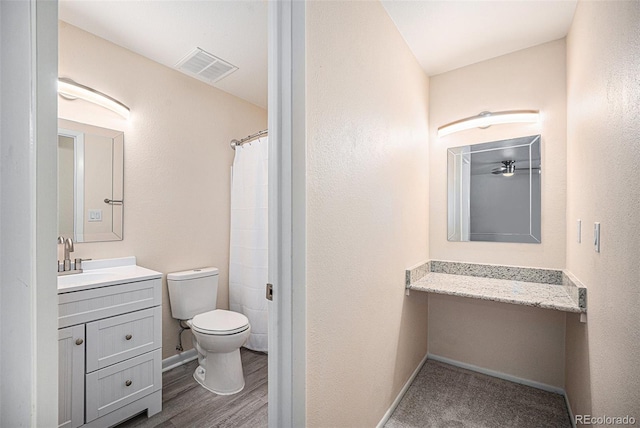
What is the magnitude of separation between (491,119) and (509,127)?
0.17m

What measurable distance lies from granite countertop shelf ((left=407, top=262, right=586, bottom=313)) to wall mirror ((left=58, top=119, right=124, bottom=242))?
209 centimetres

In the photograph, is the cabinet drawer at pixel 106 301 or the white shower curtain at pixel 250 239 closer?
the cabinet drawer at pixel 106 301

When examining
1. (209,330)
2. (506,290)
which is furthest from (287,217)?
(506,290)

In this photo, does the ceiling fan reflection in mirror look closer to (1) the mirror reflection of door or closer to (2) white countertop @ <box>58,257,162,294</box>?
(2) white countertop @ <box>58,257,162,294</box>

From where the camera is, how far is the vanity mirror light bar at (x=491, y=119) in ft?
6.73

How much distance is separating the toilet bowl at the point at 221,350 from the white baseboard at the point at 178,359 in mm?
309

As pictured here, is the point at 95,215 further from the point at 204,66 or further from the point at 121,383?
the point at 204,66

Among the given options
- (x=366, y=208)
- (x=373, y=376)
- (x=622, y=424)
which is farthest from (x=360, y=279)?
(x=622, y=424)

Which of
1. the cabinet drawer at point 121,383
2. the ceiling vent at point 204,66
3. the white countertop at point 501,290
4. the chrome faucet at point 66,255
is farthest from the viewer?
the ceiling vent at point 204,66

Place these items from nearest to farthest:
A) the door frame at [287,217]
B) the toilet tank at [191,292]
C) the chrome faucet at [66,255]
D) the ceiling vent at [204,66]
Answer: the door frame at [287,217] → the chrome faucet at [66,255] → the ceiling vent at [204,66] → the toilet tank at [191,292]

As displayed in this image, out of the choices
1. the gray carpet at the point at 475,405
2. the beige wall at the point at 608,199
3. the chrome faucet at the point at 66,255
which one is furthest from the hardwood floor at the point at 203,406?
the beige wall at the point at 608,199

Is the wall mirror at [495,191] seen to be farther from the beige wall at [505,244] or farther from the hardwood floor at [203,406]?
the hardwood floor at [203,406]

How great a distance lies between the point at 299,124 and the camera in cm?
109

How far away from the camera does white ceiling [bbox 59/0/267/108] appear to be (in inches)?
66.1
